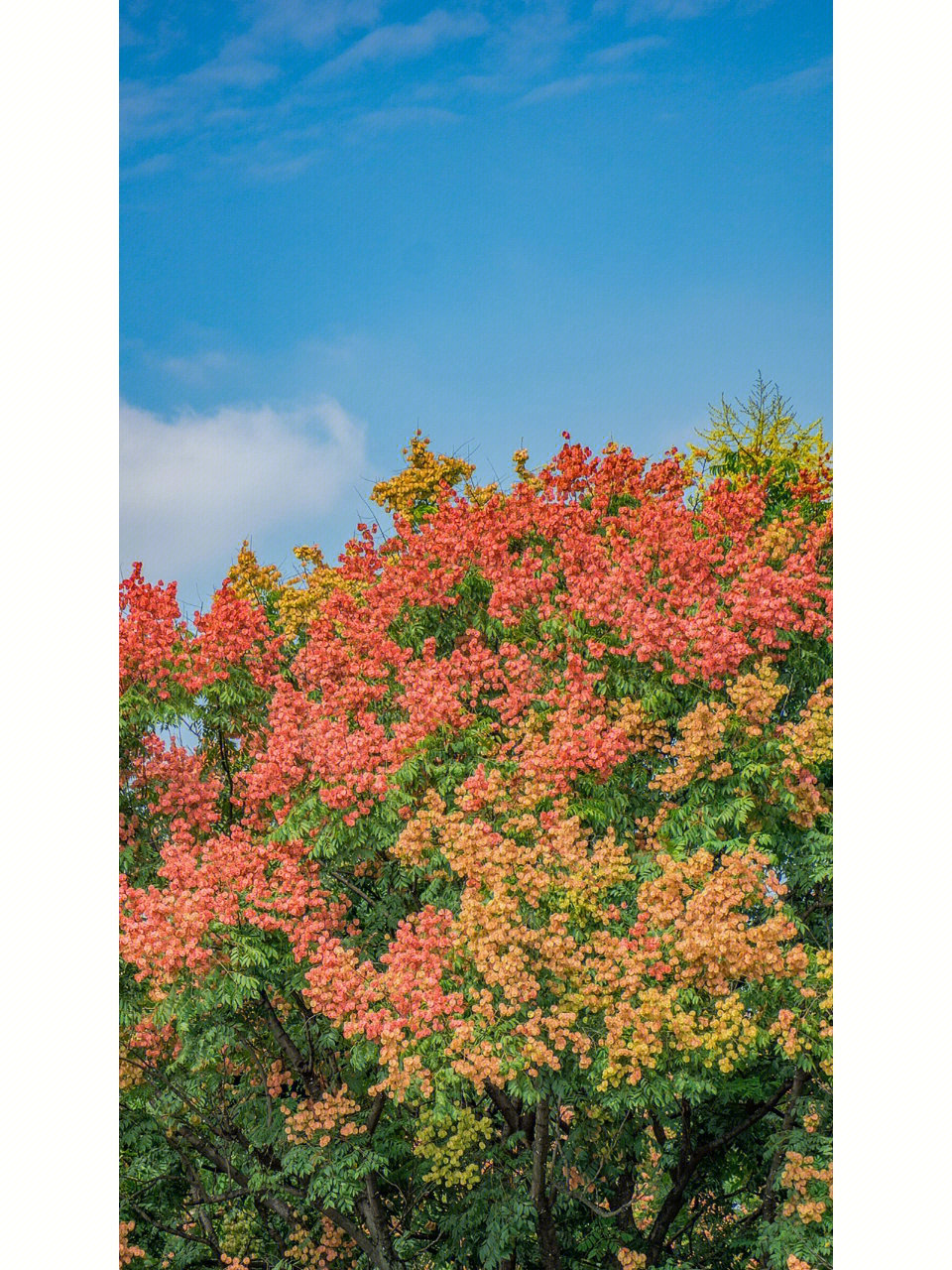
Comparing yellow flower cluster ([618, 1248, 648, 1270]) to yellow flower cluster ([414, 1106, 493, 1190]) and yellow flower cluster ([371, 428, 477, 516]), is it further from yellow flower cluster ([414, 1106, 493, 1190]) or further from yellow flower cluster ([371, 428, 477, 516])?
Result: yellow flower cluster ([371, 428, 477, 516])

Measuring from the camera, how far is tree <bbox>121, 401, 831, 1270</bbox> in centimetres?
500

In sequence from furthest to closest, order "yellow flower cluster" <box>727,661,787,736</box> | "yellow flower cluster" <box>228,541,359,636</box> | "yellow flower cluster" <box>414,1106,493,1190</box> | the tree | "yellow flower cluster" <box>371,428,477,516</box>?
1. "yellow flower cluster" <box>371,428,477,516</box>
2. "yellow flower cluster" <box>228,541,359,636</box>
3. "yellow flower cluster" <box>414,1106,493,1190</box>
4. "yellow flower cluster" <box>727,661,787,736</box>
5. the tree

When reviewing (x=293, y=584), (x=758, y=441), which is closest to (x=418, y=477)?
(x=293, y=584)

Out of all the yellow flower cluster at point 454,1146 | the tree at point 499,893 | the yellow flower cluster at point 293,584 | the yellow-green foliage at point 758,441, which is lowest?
the yellow flower cluster at point 454,1146

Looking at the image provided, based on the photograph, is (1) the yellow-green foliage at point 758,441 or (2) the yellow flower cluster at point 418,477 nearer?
(1) the yellow-green foliage at point 758,441

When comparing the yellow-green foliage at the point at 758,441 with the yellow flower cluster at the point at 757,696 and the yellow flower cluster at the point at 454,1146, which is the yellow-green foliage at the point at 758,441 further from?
the yellow flower cluster at the point at 454,1146

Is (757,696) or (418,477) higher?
(418,477)

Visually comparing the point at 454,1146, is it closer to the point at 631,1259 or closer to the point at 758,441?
the point at 631,1259

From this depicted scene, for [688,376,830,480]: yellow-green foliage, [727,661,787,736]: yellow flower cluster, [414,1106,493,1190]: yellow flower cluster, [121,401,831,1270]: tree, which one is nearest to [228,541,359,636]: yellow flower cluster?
[121,401,831,1270]: tree

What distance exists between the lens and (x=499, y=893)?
5.00m

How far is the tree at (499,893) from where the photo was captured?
4996 mm

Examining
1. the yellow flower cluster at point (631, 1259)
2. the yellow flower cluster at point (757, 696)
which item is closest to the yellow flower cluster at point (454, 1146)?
the yellow flower cluster at point (631, 1259)

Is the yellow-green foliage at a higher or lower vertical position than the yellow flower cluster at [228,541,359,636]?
higher
